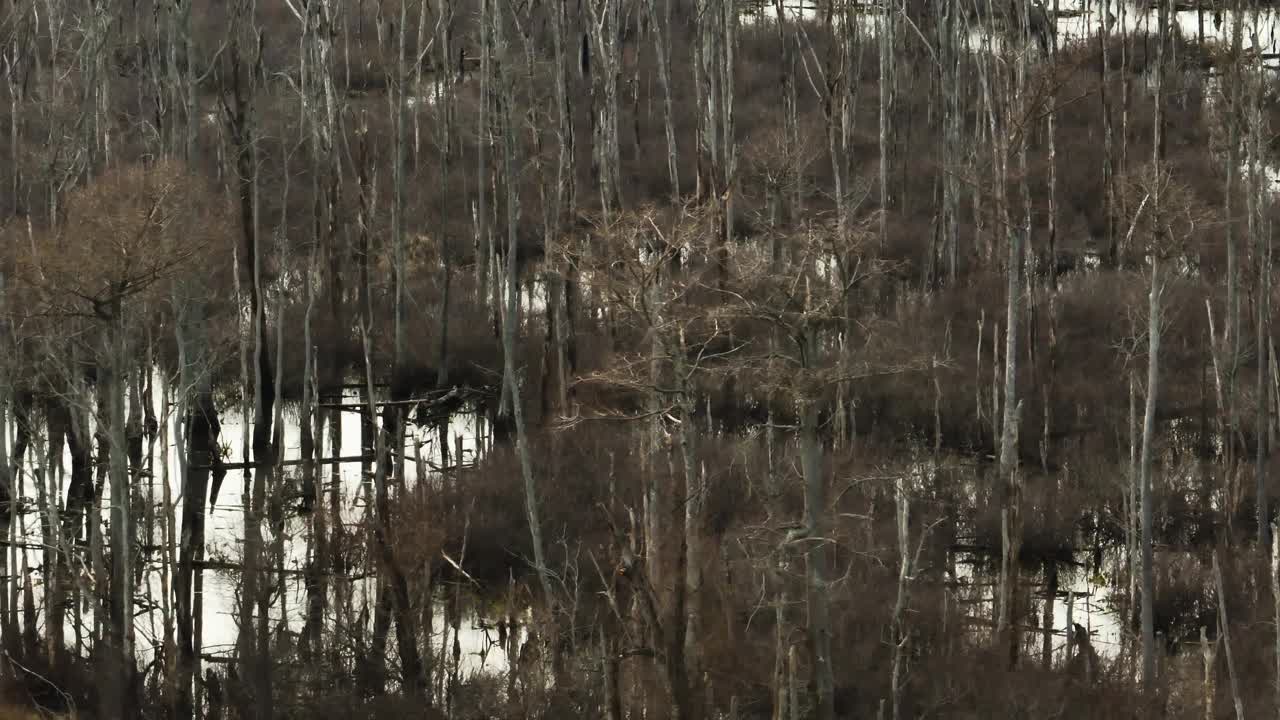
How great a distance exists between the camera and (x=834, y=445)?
67.8 ft

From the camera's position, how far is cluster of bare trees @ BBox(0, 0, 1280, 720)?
541 inches

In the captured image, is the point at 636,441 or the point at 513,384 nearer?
the point at 513,384

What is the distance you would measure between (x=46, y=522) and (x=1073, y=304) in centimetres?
1796

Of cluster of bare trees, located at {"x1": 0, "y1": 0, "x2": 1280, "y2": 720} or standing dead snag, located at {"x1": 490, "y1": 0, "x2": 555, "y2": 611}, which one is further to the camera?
standing dead snag, located at {"x1": 490, "y1": 0, "x2": 555, "y2": 611}

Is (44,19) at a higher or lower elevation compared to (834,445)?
higher

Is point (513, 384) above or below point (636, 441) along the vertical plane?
above

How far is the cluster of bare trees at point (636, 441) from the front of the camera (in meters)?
13.7

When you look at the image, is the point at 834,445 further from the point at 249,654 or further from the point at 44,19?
the point at 44,19

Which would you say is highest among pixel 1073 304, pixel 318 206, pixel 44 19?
pixel 44 19

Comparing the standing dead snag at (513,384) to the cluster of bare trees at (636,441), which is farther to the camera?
the standing dead snag at (513,384)

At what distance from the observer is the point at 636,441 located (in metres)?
20.0

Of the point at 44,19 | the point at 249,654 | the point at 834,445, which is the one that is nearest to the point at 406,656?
the point at 249,654

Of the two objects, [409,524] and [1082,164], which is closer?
[409,524]

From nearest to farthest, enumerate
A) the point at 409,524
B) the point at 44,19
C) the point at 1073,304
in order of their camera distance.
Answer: the point at 409,524 → the point at 1073,304 → the point at 44,19
